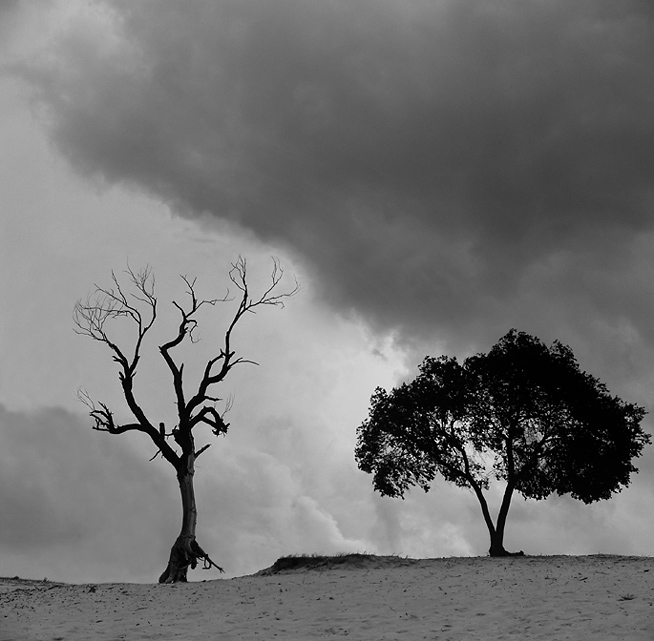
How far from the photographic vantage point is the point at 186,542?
3638 centimetres

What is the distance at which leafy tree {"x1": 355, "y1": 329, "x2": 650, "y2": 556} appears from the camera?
4359cm

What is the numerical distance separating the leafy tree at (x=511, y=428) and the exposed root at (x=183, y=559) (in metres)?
13.0

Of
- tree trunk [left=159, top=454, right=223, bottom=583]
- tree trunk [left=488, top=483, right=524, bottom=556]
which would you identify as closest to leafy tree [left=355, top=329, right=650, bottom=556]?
tree trunk [left=488, top=483, right=524, bottom=556]

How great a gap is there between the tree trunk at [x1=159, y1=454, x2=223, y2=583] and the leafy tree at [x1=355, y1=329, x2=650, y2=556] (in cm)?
1271

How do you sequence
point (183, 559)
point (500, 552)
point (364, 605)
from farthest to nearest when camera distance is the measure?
1. point (500, 552)
2. point (183, 559)
3. point (364, 605)

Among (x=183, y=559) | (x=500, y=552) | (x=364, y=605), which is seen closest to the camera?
(x=364, y=605)

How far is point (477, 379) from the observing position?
45.2 m

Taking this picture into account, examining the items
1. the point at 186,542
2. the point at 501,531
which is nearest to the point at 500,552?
the point at 501,531

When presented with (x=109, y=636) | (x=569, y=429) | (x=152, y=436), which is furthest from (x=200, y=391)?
(x=569, y=429)

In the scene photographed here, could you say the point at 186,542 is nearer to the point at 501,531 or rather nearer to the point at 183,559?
the point at 183,559

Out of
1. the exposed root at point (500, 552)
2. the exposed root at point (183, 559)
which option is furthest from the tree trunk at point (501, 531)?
the exposed root at point (183, 559)

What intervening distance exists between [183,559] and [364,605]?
13.8m

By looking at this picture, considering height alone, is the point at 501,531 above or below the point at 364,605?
above

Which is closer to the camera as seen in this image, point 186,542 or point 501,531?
point 186,542
